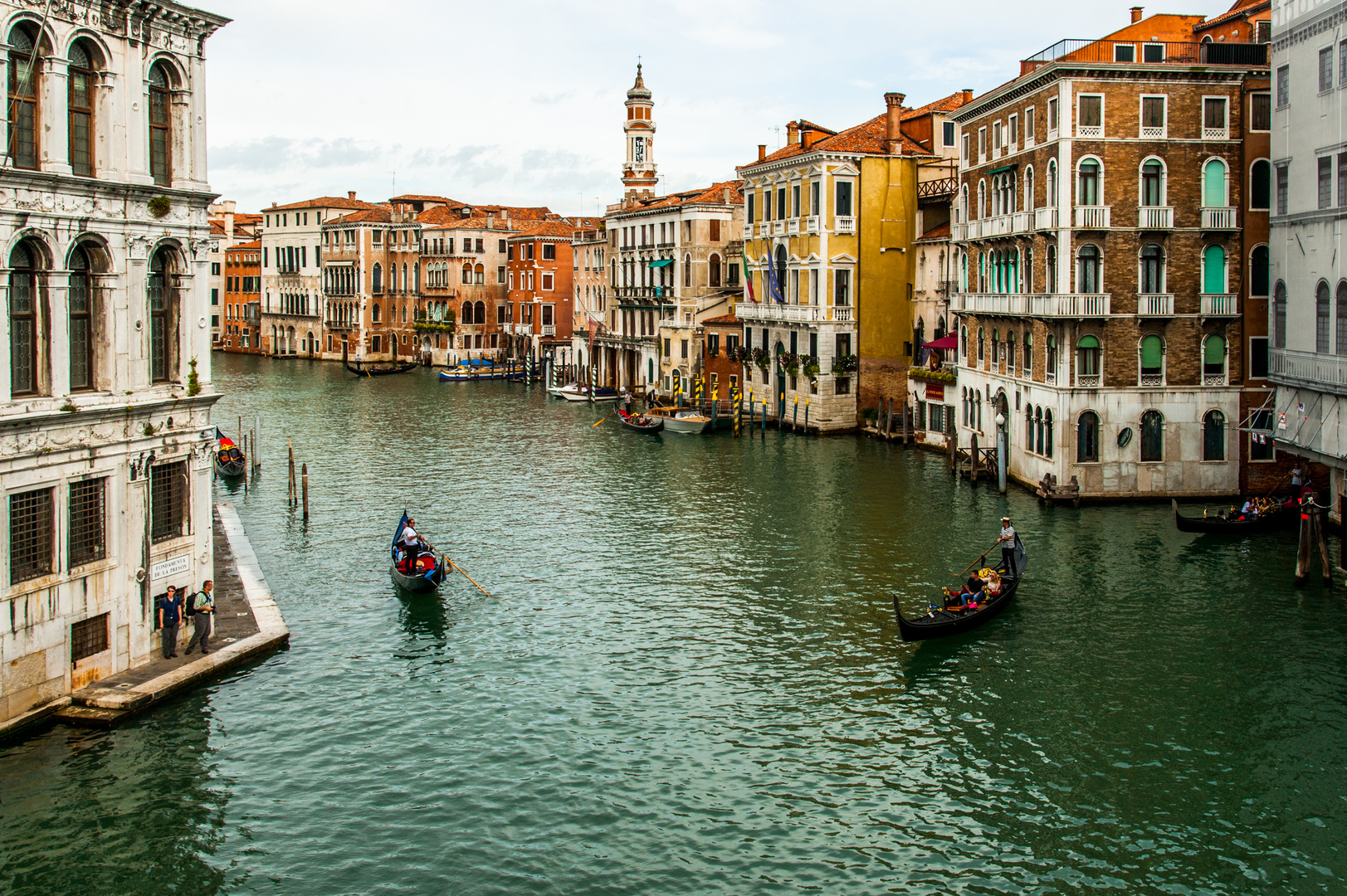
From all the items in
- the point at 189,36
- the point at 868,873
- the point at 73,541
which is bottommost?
the point at 868,873

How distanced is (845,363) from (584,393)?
940 inches

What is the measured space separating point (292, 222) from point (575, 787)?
9872 cm

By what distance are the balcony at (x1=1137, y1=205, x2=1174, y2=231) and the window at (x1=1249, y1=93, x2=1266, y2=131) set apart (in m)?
3.21

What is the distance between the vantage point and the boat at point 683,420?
5391 centimetres

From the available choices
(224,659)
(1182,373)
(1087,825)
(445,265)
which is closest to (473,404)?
(445,265)

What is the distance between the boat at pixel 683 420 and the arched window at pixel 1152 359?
903 inches

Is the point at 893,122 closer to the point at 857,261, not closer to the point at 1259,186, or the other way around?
the point at 857,261

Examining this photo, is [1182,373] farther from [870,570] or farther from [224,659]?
[224,659]


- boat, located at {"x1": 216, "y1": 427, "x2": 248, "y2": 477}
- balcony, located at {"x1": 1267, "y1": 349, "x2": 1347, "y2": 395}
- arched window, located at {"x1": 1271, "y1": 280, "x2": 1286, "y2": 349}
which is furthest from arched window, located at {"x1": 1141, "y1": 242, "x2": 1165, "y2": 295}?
boat, located at {"x1": 216, "y1": 427, "x2": 248, "y2": 477}

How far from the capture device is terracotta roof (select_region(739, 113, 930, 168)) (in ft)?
167

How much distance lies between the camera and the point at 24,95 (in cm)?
1680

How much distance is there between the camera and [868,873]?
14461 mm

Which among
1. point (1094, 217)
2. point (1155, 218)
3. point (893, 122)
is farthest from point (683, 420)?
point (1155, 218)

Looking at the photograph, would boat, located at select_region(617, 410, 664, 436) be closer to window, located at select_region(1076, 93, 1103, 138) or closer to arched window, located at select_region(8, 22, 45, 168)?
window, located at select_region(1076, 93, 1103, 138)
